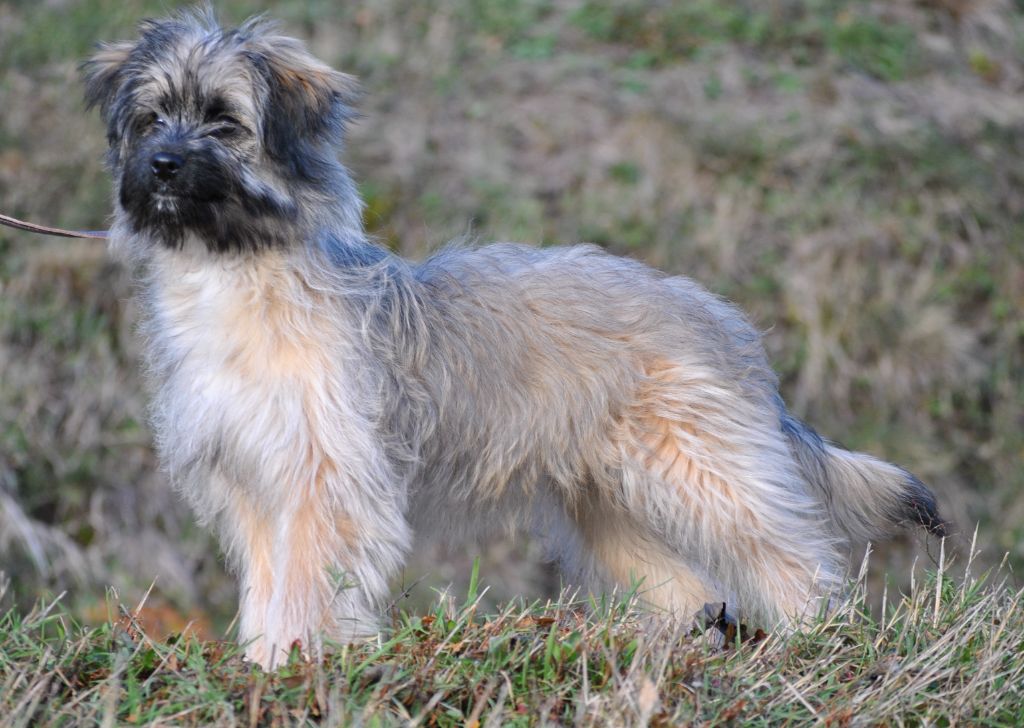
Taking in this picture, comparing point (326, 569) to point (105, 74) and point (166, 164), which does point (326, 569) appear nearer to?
point (166, 164)

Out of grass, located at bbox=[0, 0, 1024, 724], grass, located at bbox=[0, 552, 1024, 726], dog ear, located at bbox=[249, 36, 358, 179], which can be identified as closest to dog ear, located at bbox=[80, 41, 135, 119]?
dog ear, located at bbox=[249, 36, 358, 179]

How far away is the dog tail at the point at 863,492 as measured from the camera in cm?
518

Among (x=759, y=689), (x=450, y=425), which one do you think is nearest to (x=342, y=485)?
(x=450, y=425)

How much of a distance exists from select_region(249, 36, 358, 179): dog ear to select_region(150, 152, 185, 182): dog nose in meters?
0.36

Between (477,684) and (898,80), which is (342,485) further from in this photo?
(898,80)

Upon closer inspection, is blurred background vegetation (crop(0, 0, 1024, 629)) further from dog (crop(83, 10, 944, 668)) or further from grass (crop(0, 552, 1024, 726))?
grass (crop(0, 552, 1024, 726))

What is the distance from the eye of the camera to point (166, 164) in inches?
164

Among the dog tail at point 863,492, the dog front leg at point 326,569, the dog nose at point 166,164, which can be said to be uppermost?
the dog nose at point 166,164

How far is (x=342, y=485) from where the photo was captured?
4.34m

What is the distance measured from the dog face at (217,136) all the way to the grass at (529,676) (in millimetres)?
1344

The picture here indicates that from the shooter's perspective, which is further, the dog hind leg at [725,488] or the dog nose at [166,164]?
the dog hind leg at [725,488]

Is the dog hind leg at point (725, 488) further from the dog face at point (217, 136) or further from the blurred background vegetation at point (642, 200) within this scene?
the blurred background vegetation at point (642, 200)

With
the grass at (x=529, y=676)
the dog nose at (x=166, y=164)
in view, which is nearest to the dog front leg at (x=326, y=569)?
the grass at (x=529, y=676)

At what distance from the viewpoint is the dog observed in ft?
14.3
